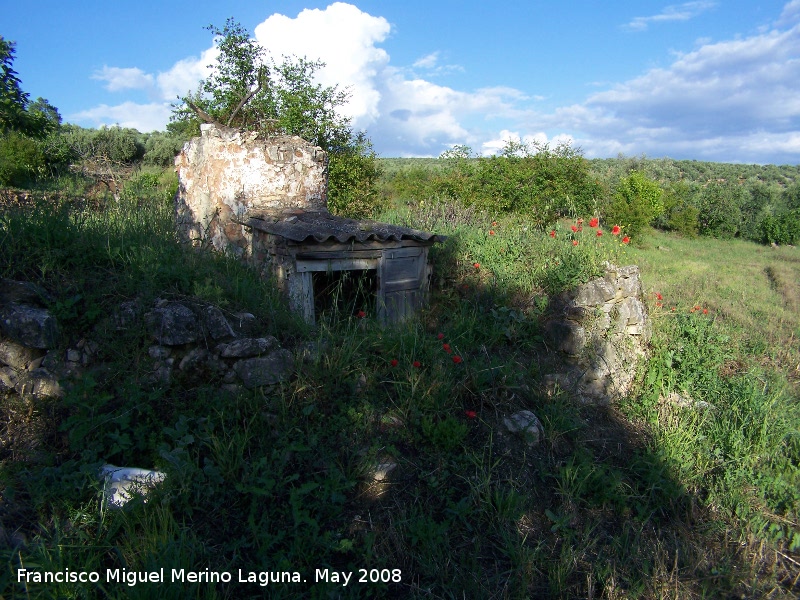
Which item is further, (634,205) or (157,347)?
(634,205)

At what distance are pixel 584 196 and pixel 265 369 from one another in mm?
15128

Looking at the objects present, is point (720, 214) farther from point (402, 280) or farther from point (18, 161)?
point (18, 161)

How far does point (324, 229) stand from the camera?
275 inches

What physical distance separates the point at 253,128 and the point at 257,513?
7244 millimetres

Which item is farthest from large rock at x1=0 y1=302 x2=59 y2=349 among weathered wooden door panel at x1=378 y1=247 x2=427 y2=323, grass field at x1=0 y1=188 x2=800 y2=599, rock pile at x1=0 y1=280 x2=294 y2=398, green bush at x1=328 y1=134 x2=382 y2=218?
green bush at x1=328 y1=134 x2=382 y2=218

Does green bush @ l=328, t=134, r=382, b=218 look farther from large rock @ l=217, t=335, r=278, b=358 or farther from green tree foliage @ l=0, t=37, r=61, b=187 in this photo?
large rock @ l=217, t=335, r=278, b=358

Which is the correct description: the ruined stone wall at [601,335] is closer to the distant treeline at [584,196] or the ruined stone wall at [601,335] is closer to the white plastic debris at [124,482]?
the white plastic debris at [124,482]

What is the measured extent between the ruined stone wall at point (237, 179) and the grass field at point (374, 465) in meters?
2.48

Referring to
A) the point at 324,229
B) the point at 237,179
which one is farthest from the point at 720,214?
the point at 237,179

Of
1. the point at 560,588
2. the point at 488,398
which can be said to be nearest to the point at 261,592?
the point at 560,588

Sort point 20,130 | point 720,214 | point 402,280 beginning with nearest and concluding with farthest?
1. point 402,280
2. point 20,130
3. point 720,214

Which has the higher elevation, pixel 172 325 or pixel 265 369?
pixel 172 325

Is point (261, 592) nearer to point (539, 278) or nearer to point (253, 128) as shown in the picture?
point (539, 278)

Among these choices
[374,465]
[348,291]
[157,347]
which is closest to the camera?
[374,465]
